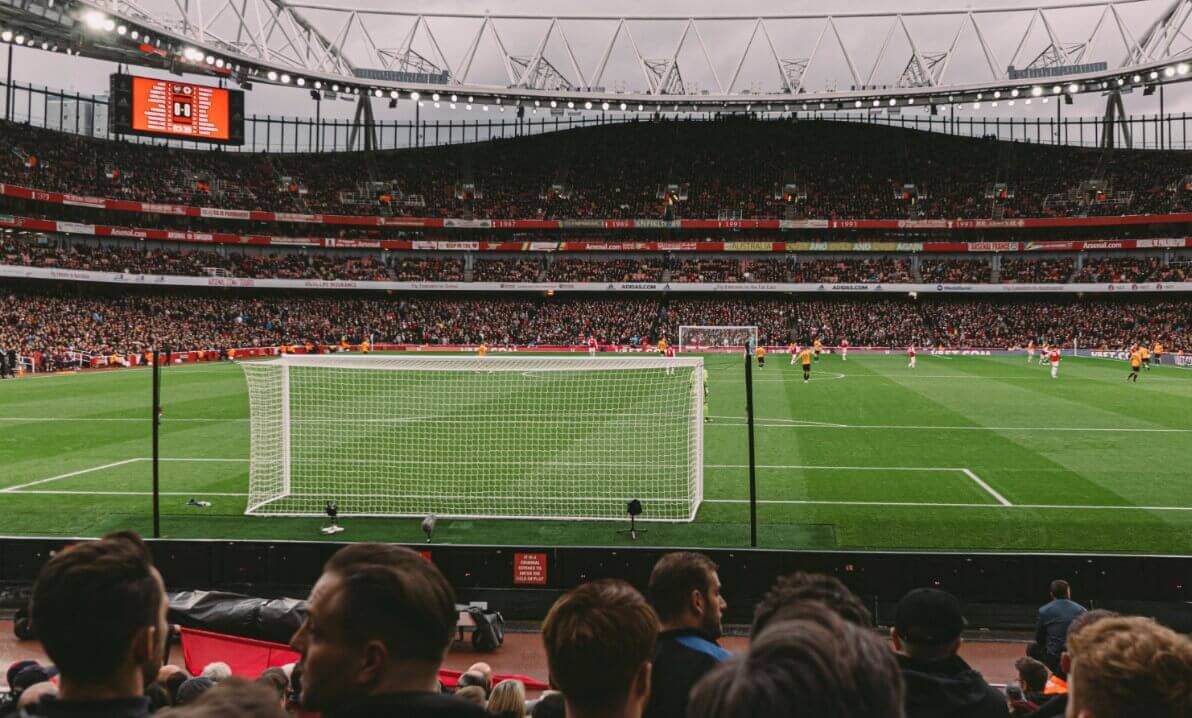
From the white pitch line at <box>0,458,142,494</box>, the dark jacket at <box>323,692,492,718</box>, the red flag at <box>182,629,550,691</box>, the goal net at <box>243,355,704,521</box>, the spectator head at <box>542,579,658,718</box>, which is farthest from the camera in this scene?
the white pitch line at <box>0,458,142,494</box>

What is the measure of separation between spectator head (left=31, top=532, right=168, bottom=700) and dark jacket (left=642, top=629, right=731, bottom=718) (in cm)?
187

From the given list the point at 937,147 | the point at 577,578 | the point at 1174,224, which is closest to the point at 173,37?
the point at 577,578

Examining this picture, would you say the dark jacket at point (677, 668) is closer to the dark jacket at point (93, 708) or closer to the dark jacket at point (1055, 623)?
the dark jacket at point (93, 708)

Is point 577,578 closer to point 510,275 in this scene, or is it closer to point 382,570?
point 382,570

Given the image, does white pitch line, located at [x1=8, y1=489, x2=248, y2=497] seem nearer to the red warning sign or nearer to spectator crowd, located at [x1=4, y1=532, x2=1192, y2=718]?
the red warning sign

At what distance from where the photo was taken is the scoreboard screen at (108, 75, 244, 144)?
2584 inches

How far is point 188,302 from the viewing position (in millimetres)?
69000

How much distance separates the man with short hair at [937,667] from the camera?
11.6ft

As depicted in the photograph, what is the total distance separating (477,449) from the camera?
20891 mm

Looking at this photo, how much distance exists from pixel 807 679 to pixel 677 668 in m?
1.94

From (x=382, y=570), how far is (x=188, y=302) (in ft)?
246

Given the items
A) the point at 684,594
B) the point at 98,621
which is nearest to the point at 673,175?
the point at 684,594

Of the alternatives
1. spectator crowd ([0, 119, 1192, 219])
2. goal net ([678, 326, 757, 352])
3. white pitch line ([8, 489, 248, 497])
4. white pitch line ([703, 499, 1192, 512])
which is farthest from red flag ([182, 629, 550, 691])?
spectator crowd ([0, 119, 1192, 219])

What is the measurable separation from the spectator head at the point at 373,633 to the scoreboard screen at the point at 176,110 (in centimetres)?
7491
